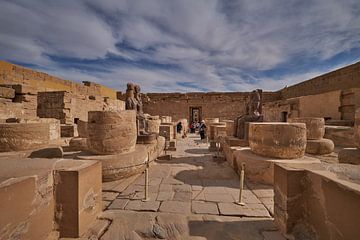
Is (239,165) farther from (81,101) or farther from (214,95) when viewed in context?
(214,95)

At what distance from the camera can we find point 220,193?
366 cm

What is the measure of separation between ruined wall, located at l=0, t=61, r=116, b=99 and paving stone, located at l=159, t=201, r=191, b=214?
10.9 meters

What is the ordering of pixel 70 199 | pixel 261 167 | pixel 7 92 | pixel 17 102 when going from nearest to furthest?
pixel 70 199 → pixel 261 167 → pixel 7 92 → pixel 17 102

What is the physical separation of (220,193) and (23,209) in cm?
308

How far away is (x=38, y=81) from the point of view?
1330cm

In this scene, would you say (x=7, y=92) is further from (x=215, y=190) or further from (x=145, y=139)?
(x=215, y=190)

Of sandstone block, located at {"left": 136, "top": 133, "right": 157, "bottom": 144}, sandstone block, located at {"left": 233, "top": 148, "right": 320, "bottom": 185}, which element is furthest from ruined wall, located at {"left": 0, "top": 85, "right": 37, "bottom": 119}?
sandstone block, located at {"left": 233, "top": 148, "right": 320, "bottom": 185}

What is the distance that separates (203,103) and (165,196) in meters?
19.5

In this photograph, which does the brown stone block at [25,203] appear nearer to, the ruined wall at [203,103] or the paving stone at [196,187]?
the paving stone at [196,187]

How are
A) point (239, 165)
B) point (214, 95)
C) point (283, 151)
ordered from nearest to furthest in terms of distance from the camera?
point (283, 151) < point (239, 165) < point (214, 95)

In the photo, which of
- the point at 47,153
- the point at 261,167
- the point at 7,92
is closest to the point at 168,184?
the point at 261,167

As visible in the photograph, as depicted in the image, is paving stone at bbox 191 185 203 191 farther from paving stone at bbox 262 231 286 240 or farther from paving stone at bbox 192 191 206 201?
paving stone at bbox 262 231 286 240

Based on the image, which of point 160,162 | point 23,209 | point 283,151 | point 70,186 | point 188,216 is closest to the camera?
point 23,209

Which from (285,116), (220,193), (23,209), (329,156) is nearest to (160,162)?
(220,193)
